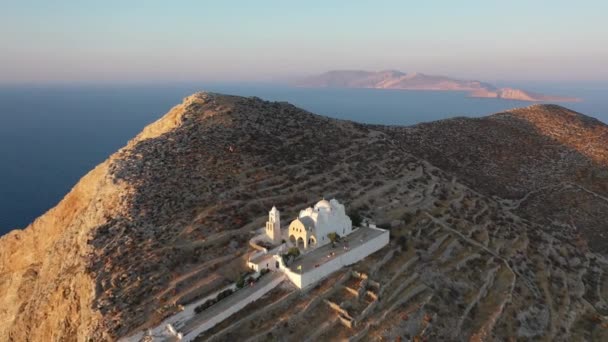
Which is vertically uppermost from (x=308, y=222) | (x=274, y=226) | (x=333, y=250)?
(x=308, y=222)

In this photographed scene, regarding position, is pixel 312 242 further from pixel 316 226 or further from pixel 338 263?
pixel 338 263

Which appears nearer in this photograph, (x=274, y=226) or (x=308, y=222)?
(x=308, y=222)

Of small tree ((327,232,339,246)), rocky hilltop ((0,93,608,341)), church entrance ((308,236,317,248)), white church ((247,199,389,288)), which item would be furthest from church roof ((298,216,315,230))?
rocky hilltop ((0,93,608,341))

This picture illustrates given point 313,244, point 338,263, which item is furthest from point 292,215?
point 338,263

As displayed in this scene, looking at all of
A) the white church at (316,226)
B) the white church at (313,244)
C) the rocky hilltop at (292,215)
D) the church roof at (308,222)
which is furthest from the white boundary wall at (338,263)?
the church roof at (308,222)

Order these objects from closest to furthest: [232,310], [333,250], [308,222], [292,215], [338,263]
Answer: [232,310] < [338,263] < [333,250] < [308,222] < [292,215]

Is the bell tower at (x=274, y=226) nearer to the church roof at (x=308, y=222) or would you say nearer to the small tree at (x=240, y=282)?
the church roof at (x=308, y=222)
